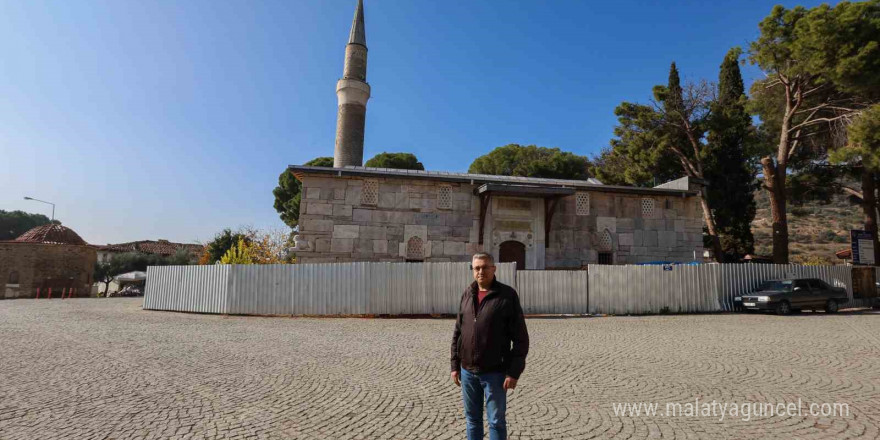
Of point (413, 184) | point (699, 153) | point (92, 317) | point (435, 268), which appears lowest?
point (92, 317)

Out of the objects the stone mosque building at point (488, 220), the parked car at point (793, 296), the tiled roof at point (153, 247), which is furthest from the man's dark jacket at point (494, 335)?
the tiled roof at point (153, 247)

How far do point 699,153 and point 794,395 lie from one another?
75.9ft

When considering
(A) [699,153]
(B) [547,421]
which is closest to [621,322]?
(B) [547,421]

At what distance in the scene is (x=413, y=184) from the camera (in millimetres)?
17188

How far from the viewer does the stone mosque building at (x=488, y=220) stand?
16.3 metres

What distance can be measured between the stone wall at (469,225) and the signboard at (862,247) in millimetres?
5190

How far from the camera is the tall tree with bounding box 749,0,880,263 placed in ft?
55.6

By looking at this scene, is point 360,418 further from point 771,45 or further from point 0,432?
point 771,45

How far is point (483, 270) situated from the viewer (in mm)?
3176

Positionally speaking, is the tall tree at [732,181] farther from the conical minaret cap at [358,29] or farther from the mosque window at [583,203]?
the conical minaret cap at [358,29]

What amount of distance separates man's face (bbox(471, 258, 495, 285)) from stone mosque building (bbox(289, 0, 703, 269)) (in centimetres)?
1322

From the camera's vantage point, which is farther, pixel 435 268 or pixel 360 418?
pixel 435 268

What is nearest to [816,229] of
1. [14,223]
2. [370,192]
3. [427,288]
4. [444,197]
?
[444,197]

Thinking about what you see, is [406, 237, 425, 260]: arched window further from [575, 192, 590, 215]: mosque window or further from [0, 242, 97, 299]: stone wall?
[0, 242, 97, 299]: stone wall
